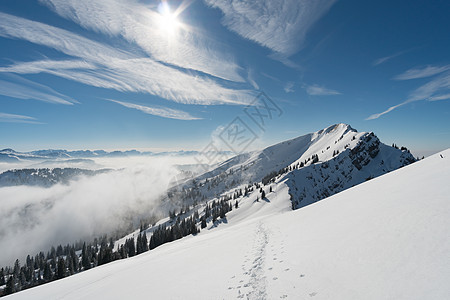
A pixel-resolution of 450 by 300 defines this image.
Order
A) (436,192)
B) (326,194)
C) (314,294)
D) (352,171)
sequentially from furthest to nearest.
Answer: (352,171) < (326,194) < (436,192) < (314,294)

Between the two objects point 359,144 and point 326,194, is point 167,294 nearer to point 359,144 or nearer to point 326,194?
point 326,194

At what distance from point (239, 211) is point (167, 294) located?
99.3 metres

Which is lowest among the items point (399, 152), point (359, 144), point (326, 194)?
point (326, 194)

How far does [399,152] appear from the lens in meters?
189

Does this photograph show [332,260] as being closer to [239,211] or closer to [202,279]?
[202,279]

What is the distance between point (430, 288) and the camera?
474 centimetres

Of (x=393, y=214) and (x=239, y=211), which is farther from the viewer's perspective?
(x=239, y=211)

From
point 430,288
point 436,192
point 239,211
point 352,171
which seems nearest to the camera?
point 430,288

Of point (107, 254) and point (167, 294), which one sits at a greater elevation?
point (167, 294)

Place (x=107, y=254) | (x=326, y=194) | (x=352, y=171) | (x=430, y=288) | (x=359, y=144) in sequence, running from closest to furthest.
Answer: (x=430, y=288) < (x=107, y=254) < (x=326, y=194) < (x=352, y=171) < (x=359, y=144)

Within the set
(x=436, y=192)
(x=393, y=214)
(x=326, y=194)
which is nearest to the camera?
(x=393, y=214)

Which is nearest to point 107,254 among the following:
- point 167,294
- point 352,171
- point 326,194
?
point 167,294

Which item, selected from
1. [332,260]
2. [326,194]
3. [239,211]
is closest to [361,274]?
[332,260]

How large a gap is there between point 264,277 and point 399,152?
25704 centimetres
